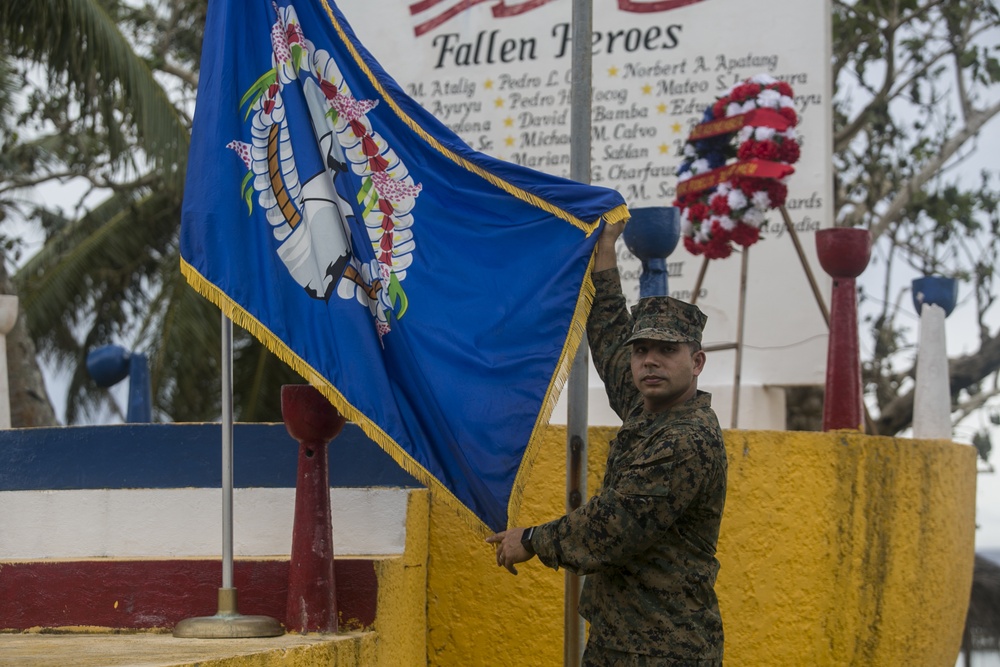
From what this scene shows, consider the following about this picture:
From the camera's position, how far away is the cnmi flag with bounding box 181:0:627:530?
13.7ft

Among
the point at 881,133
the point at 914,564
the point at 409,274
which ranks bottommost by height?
the point at 914,564

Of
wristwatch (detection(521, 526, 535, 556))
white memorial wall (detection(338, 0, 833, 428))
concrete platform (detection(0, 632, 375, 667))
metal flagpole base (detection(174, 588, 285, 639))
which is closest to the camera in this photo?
concrete platform (detection(0, 632, 375, 667))

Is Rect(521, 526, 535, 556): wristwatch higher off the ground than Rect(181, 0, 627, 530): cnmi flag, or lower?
lower

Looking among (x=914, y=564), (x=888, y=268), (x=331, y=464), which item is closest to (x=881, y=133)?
(x=888, y=268)

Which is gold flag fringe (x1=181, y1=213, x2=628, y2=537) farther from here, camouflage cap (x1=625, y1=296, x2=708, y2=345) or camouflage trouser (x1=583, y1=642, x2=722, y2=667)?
camouflage trouser (x1=583, y1=642, x2=722, y2=667)

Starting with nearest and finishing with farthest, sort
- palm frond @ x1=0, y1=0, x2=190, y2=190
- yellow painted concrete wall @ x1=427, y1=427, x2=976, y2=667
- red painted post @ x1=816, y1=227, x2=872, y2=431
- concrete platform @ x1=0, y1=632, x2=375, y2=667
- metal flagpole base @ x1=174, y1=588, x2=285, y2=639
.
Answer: concrete platform @ x1=0, y1=632, x2=375, y2=667 < metal flagpole base @ x1=174, y1=588, x2=285, y2=639 < yellow painted concrete wall @ x1=427, y1=427, x2=976, y2=667 < red painted post @ x1=816, y1=227, x2=872, y2=431 < palm frond @ x1=0, y1=0, x2=190, y2=190

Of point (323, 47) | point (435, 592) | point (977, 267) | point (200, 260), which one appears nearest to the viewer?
point (200, 260)

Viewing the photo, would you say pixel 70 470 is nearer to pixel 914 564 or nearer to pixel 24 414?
pixel 914 564

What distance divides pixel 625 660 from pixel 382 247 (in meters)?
1.59

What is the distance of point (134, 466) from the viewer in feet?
16.7

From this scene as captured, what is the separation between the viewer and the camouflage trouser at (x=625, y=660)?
11.6 ft

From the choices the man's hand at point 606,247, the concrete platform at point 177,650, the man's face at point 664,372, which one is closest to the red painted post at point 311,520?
the concrete platform at point 177,650

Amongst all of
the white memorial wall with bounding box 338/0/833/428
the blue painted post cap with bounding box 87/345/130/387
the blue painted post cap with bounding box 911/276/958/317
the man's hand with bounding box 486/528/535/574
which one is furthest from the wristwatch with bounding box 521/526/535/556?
the blue painted post cap with bounding box 87/345/130/387

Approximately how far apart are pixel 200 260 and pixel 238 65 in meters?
0.68
